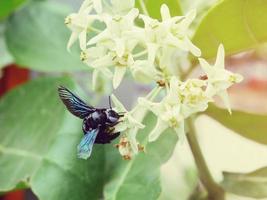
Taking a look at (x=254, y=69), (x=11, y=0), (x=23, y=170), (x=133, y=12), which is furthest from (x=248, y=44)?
(x=254, y=69)

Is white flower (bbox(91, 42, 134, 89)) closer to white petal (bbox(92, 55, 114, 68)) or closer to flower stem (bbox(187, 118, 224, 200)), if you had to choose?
white petal (bbox(92, 55, 114, 68))

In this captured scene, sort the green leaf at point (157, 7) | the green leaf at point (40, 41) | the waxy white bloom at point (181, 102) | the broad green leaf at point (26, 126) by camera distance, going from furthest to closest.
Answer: the green leaf at point (40, 41) → the broad green leaf at point (26, 126) → the green leaf at point (157, 7) → the waxy white bloom at point (181, 102)

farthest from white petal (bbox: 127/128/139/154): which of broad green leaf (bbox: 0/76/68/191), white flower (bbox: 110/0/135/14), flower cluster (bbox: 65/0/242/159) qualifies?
broad green leaf (bbox: 0/76/68/191)

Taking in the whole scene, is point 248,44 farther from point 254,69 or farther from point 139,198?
point 254,69

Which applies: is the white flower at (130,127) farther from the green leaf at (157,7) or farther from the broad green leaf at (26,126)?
the broad green leaf at (26,126)

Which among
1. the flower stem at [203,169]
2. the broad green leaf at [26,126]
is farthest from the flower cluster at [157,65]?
the broad green leaf at [26,126]
